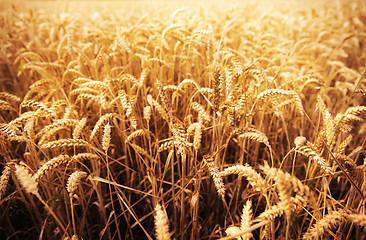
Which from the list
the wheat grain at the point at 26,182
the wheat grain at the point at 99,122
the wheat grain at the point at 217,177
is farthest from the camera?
the wheat grain at the point at 99,122

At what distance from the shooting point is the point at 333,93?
241cm

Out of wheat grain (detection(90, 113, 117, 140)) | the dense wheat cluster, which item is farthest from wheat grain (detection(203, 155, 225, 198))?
wheat grain (detection(90, 113, 117, 140))

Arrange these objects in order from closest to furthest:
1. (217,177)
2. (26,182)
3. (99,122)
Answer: (26,182)
(217,177)
(99,122)

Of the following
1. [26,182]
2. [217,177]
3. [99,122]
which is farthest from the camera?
[99,122]

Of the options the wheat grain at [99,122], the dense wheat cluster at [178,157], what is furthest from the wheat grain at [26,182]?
the wheat grain at [99,122]

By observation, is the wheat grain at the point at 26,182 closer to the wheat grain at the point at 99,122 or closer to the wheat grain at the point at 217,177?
the wheat grain at the point at 99,122

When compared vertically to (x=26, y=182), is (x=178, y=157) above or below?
below

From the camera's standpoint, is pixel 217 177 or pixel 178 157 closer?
pixel 217 177

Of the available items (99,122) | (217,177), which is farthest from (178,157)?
(99,122)

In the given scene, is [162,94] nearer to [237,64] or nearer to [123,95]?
[123,95]

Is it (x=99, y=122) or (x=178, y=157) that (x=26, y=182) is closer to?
(x=99, y=122)

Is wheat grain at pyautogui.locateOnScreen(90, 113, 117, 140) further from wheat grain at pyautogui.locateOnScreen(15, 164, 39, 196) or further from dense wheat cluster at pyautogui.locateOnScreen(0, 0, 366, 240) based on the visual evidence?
wheat grain at pyautogui.locateOnScreen(15, 164, 39, 196)

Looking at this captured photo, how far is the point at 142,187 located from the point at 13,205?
75cm

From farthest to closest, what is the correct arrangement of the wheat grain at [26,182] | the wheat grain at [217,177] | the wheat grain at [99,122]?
the wheat grain at [99,122], the wheat grain at [217,177], the wheat grain at [26,182]
